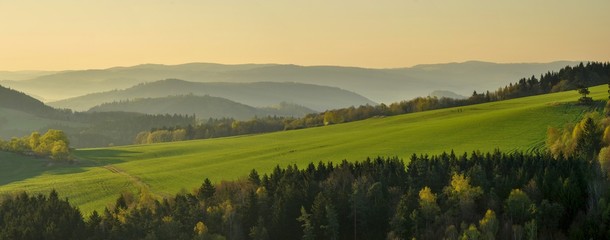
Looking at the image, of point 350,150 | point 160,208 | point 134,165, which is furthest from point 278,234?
point 134,165

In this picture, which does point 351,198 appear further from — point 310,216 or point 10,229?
point 10,229

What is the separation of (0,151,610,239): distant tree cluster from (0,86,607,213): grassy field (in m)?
14.4

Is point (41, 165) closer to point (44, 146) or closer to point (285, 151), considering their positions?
point (44, 146)

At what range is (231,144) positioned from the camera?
171875 mm

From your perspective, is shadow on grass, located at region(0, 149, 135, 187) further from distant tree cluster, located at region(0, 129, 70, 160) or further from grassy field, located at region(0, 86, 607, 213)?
distant tree cluster, located at region(0, 129, 70, 160)

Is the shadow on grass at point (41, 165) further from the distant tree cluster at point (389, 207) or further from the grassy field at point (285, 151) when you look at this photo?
the distant tree cluster at point (389, 207)

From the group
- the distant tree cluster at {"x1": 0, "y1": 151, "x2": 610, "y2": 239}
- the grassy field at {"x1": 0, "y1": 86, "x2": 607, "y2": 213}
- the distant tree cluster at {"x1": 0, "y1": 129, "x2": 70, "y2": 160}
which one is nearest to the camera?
the distant tree cluster at {"x1": 0, "y1": 151, "x2": 610, "y2": 239}

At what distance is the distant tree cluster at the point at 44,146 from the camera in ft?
541

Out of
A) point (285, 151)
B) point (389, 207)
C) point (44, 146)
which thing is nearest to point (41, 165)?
point (44, 146)

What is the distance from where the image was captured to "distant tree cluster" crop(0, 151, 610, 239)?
71750 mm

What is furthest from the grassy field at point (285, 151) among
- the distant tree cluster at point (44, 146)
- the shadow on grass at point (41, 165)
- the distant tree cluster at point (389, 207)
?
the distant tree cluster at point (389, 207)

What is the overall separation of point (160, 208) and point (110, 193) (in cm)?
2584

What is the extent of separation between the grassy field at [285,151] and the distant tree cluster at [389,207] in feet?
47.3

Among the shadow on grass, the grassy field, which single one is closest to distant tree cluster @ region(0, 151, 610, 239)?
the grassy field
